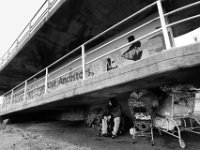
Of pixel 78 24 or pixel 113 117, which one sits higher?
pixel 78 24

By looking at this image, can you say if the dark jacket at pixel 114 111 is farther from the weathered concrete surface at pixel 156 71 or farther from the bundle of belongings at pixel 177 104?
the bundle of belongings at pixel 177 104

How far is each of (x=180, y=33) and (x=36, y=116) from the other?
37.8 feet

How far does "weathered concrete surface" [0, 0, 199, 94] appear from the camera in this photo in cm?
535

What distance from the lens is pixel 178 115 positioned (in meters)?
3.30

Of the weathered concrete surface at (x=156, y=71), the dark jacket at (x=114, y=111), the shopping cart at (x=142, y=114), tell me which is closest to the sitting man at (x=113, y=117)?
the dark jacket at (x=114, y=111)

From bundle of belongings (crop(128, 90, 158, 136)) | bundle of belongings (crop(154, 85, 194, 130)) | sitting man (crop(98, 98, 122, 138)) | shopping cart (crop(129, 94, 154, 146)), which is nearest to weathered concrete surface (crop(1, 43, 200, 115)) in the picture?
bundle of belongings (crop(154, 85, 194, 130))

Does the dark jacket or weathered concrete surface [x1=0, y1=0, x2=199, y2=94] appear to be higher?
weathered concrete surface [x1=0, y1=0, x2=199, y2=94]

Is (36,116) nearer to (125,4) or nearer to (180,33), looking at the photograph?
(125,4)

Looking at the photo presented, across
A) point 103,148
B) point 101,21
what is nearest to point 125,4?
point 101,21

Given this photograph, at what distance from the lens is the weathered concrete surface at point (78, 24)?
211 inches

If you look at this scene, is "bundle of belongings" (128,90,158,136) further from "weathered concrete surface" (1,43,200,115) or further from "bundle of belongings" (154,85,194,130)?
"weathered concrete surface" (1,43,200,115)

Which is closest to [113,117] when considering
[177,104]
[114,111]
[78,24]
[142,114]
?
[114,111]

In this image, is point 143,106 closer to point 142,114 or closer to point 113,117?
point 142,114

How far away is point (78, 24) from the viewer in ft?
20.8
